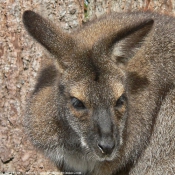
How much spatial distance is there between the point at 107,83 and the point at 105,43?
49 centimetres

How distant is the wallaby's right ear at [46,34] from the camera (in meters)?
6.29

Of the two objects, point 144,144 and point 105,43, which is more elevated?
point 105,43

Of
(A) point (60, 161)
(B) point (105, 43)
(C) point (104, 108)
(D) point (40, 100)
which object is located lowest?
(A) point (60, 161)

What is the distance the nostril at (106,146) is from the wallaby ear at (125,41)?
1.05m

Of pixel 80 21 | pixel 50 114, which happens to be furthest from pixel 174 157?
pixel 80 21

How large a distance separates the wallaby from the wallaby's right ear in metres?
0.01

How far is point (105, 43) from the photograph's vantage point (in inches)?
255

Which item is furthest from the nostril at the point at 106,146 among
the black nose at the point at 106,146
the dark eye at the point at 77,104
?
the dark eye at the point at 77,104

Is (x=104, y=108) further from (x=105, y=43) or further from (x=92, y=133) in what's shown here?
(x=105, y=43)

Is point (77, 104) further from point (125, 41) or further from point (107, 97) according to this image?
point (125, 41)

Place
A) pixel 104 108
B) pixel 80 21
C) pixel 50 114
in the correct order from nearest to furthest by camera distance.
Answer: pixel 104 108 < pixel 50 114 < pixel 80 21

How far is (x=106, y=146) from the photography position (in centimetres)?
612

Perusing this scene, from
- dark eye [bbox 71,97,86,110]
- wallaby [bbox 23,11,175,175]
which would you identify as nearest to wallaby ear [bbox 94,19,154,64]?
wallaby [bbox 23,11,175,175]

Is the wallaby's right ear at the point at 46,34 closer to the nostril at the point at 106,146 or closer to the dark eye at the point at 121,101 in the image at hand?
the dark eye at the point at 121,101
